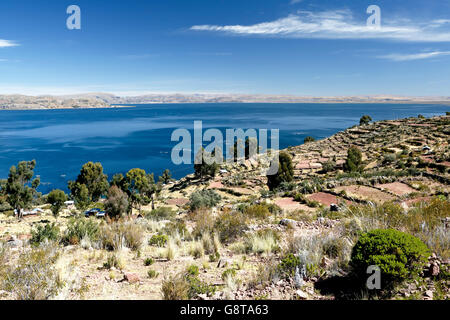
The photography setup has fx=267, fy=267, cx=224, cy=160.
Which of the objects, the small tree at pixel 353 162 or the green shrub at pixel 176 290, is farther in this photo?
the small tree at pixel 353 162

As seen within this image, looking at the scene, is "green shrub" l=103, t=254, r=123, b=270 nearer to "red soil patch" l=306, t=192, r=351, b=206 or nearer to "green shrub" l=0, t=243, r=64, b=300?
"green shrub" l=0, t=243, r=64, b=300

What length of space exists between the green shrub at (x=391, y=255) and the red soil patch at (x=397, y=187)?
13.0 m

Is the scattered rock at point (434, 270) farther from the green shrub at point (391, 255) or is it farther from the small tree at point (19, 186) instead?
the small tree at point (19, 186)

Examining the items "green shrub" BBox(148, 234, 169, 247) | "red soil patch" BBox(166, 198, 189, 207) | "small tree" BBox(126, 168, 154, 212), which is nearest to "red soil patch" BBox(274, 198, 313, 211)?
"green shrub" BBox(148, 234, 169, 247)

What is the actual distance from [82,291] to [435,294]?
621 cm

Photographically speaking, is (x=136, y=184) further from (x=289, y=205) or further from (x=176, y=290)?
(x=176, y=290)

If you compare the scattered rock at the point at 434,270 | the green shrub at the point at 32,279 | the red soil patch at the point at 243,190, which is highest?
the scattered rock at the point at 434,270

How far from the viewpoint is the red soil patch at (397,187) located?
1602 cm

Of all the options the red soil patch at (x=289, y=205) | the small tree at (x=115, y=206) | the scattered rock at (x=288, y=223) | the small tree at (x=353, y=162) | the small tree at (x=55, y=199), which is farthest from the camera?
the small tree at (x=353, y=162)

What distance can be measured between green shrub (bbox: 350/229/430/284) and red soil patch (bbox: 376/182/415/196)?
1297 cm

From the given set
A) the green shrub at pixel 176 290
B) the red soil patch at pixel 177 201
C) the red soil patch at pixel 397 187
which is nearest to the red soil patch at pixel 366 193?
the red soil patch at pixel 397 187
